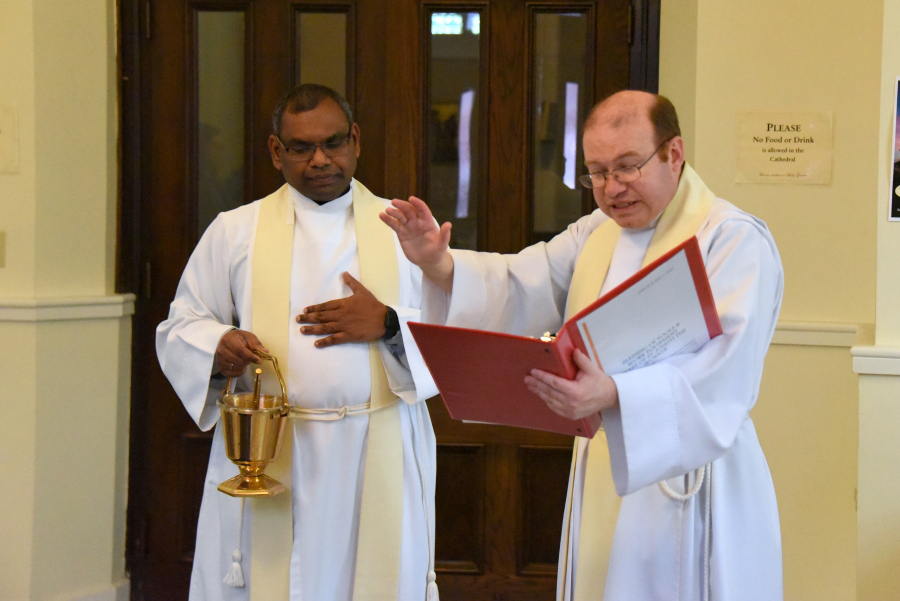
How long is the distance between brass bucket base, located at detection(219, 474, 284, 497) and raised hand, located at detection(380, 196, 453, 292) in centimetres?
76

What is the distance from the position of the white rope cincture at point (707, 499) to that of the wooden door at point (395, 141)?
1.74m

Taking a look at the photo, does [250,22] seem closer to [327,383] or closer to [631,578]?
[327,383]

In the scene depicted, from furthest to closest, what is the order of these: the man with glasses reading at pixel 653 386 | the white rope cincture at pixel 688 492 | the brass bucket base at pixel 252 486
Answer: the brass bucket base at pixel 252 486 → the white rope cincture at pixel 688 492 → the man with glasses reading at pixel 653 386

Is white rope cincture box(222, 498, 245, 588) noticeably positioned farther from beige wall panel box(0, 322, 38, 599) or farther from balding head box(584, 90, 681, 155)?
balding head box(584, 90, 681, 155)

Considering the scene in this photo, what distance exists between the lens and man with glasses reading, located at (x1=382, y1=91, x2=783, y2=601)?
5.69 ft

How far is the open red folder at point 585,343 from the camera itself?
160 cm

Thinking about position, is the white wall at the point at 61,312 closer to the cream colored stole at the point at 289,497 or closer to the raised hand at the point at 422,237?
the cream colored stole at the point at 289,497

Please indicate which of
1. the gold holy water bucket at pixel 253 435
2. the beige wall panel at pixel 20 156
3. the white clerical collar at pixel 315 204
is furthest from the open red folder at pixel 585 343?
the beige wall panel at pixel 20 156

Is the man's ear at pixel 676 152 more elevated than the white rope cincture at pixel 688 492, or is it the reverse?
the man's ear at pixel 676 152

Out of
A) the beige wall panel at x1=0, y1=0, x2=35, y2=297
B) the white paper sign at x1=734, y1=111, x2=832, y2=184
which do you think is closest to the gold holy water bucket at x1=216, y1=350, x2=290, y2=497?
the beige wall panel at x1=0, y1=0, x2=35, y2=297

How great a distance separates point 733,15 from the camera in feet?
10.6

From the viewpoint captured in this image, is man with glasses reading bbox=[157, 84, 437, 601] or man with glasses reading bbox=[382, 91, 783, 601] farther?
man with glasses reading bbox=[157, 84, 437, 601]

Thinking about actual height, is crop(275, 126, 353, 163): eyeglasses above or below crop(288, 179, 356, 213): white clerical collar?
above

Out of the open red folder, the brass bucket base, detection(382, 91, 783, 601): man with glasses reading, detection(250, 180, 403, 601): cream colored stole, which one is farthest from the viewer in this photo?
detection(250, 180, 403, 601): cream colored stole
